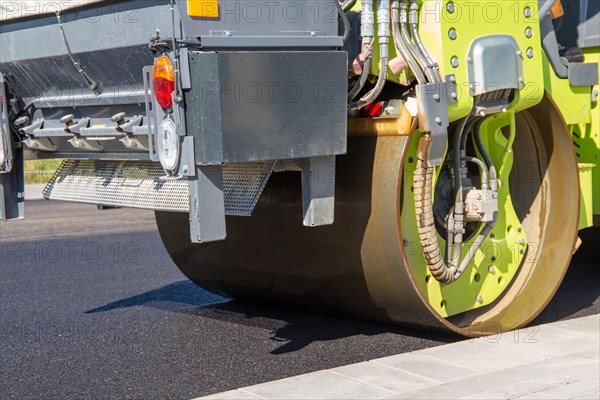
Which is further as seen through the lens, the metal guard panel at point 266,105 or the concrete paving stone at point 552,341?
the concrete paving stone at point 552,341

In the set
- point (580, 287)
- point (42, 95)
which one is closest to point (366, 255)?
point (42, 95)

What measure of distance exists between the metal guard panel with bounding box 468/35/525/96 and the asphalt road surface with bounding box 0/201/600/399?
1.39m

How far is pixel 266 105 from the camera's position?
13.7 feet

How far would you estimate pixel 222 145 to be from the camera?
13.3ft

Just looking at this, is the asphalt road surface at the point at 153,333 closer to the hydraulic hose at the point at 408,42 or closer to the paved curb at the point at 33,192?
the hydraulic hose at the point at 408,42

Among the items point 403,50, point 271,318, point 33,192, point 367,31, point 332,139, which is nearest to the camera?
point 332,139

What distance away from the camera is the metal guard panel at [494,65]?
486 centimetres

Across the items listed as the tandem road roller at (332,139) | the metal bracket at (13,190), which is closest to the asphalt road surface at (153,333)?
the tandem road roller at (332,139)

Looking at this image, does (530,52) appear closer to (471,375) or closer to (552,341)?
(552,341)

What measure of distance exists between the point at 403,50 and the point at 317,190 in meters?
0.79

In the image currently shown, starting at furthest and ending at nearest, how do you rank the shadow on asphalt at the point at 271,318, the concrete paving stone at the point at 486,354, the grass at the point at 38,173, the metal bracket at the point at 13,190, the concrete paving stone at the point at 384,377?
the grass at the point at 38,173 < the shadow on asphalt at the point at 271,318 < the metal bracket at the point at 13,190 < the concrete paving stone at the point at 486,354 < the concrete paving stone at the point at 384,377

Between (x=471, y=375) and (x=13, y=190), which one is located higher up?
(x=13, y=190)

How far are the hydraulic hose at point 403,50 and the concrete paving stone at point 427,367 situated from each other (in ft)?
4.41

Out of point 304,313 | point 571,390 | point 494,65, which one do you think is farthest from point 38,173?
point 571,390
